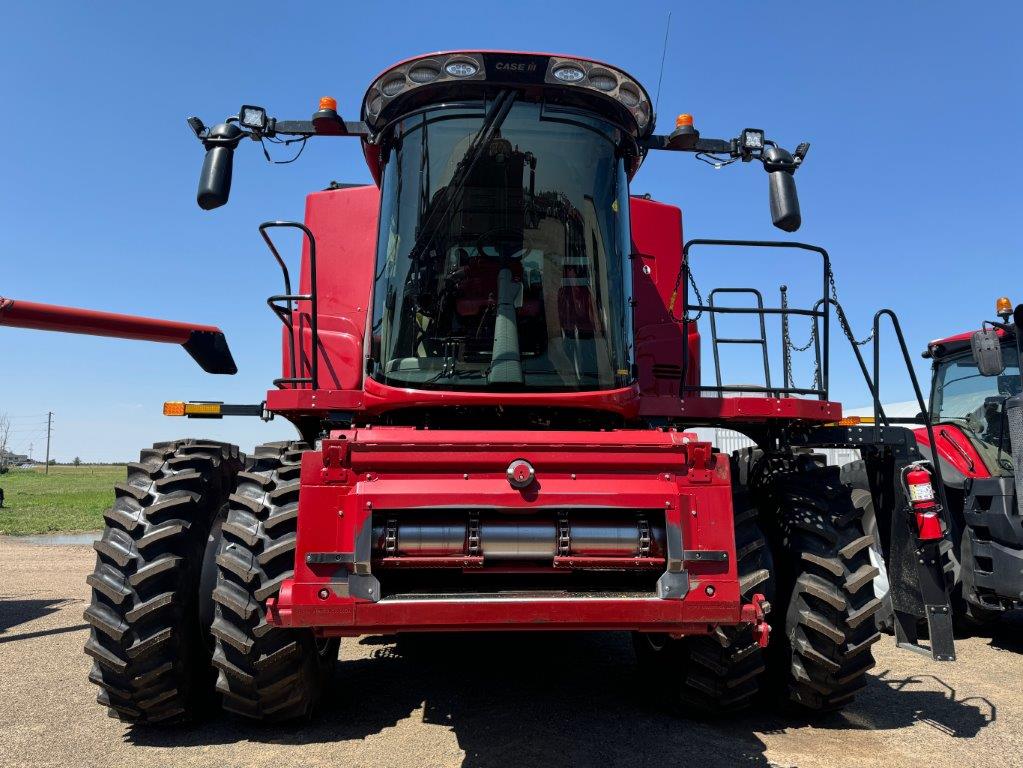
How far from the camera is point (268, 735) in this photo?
406 centimetres

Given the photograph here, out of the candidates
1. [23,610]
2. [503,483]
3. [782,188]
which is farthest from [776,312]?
[23,610]

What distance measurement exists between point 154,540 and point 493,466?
1.94 m

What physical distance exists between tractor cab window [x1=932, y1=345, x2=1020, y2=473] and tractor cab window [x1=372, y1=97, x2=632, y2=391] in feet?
15.7

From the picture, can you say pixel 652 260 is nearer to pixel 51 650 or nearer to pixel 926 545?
pixel 926 545

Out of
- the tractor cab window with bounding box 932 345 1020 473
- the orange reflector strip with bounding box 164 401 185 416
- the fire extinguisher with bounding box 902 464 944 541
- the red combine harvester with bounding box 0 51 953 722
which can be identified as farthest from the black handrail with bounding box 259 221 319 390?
the tractor cab window with bounding box 932 345 1020 473

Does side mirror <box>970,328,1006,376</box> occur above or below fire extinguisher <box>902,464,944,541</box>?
above

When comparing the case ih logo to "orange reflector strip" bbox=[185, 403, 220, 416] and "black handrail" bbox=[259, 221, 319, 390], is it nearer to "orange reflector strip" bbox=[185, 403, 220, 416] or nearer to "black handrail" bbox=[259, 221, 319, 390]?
"black handrail" bbox=[259, 221, 319, 390]

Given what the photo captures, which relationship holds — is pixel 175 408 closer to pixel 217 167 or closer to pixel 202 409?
pixel 202 409

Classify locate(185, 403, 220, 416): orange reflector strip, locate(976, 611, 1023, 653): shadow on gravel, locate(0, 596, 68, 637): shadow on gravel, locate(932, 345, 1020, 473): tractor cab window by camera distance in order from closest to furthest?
locate(185, 403, 220, 416): orange reflector strip
locate(976, 611, 1023, 653): shadow on gravel
locate(932, 345, 1020, 473): tractor cab window
locate(0, 596, 68, 637): shadow on gravel

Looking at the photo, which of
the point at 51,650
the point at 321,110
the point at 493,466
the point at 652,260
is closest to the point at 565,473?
the point at 493,466

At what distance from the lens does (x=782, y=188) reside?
4258 mm

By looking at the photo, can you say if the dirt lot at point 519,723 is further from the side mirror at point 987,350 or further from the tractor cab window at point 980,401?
the side mirror at point 987,350

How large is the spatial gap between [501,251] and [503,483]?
1.33 m

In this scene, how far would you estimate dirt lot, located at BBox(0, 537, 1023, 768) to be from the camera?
3.82 meters
